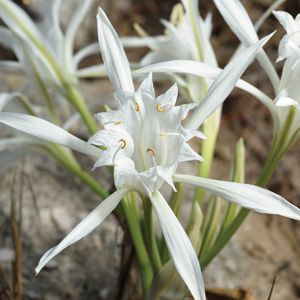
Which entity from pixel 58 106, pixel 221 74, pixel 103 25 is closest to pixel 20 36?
pixel 103 25

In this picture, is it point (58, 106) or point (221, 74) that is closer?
point (221, 74)

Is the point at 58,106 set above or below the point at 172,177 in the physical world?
below

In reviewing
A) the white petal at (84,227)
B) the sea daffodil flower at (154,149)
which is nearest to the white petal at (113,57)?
the sea daffodil flower at (154,149)

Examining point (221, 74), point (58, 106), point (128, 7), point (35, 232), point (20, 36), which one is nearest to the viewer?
point (221, 74)

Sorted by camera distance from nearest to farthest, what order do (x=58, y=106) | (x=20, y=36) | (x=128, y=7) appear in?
(x=20, y=36) → (x=58, y=106) → (x=128, y=7)

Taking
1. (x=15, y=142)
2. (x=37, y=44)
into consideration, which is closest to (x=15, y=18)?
(x=37, y=44)

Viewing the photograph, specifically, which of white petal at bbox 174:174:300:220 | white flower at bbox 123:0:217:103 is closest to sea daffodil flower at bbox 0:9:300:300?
white petal at bbox 174:174:300:220

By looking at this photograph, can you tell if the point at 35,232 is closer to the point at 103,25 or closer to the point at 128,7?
the point at 103,25
